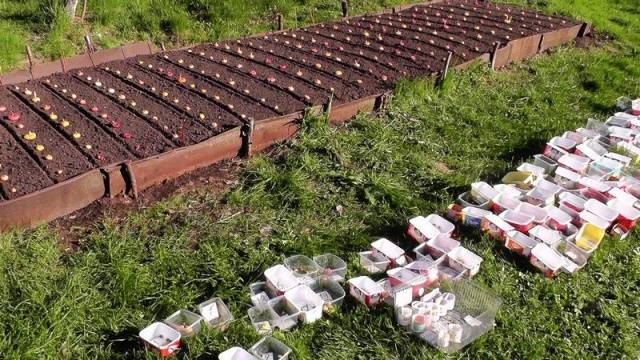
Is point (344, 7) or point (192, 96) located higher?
point (344, 7)

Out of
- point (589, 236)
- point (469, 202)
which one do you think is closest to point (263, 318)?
point (469, 202)

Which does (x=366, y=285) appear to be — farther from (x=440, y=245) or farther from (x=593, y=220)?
(x=593, y=220)

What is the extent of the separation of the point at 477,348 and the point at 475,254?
783mm

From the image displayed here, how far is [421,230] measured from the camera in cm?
384

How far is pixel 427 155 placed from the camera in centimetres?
514

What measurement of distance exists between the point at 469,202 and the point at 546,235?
2.18ft

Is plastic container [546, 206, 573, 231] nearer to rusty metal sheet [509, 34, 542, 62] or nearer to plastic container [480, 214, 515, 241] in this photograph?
plastic container [480, 214, 515, 241]

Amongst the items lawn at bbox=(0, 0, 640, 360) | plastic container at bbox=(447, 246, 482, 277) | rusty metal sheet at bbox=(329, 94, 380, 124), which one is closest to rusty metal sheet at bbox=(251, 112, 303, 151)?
lawn at bbox=(0, 0, 640, 360)

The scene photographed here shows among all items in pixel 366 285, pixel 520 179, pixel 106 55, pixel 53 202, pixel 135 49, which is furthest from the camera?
pixel 135 49

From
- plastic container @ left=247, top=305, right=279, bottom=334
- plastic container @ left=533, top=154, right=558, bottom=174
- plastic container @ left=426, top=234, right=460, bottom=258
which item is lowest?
plastic container @ left=247, top=305, right=279, bottom=334

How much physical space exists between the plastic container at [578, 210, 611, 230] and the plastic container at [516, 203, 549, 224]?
246 millimetres

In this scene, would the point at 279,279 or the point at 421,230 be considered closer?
the point at 279,279

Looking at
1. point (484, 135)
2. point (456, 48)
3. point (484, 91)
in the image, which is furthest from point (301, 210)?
point (456, 48)

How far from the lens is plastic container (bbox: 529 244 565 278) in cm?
362
